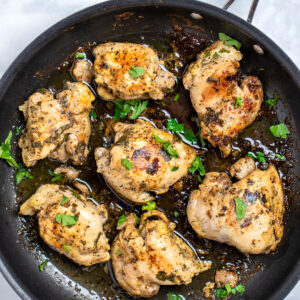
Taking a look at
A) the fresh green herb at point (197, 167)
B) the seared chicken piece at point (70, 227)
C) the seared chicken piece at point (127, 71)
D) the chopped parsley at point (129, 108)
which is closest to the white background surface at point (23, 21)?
the seared chicken piece at point (127, 71)

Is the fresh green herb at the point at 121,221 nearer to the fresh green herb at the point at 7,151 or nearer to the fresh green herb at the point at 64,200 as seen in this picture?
the fresh green herb at the point at 64,200

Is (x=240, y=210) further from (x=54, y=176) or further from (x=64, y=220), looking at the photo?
(x=54, y=176)

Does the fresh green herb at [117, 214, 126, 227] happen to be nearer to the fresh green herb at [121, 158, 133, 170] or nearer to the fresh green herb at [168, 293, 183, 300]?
the fresh green herb at [121, 158, 133, 170]

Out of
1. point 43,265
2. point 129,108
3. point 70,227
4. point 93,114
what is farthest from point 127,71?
point 43,265

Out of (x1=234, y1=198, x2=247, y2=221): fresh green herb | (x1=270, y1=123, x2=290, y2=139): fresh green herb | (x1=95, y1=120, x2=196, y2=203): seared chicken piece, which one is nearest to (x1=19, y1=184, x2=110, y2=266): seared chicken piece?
(x1=95, y1=120, x2=196, y2=203): seared chicken piece

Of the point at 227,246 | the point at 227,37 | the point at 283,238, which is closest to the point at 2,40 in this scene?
the point at 227,37

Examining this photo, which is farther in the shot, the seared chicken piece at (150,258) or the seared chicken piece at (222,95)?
the seared chicken piece at (222,95)

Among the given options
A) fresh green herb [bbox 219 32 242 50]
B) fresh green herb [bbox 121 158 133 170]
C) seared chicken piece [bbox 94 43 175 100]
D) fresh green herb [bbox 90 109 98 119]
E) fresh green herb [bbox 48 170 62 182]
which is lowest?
fresh green herb [bbox 48 170 62 182]
